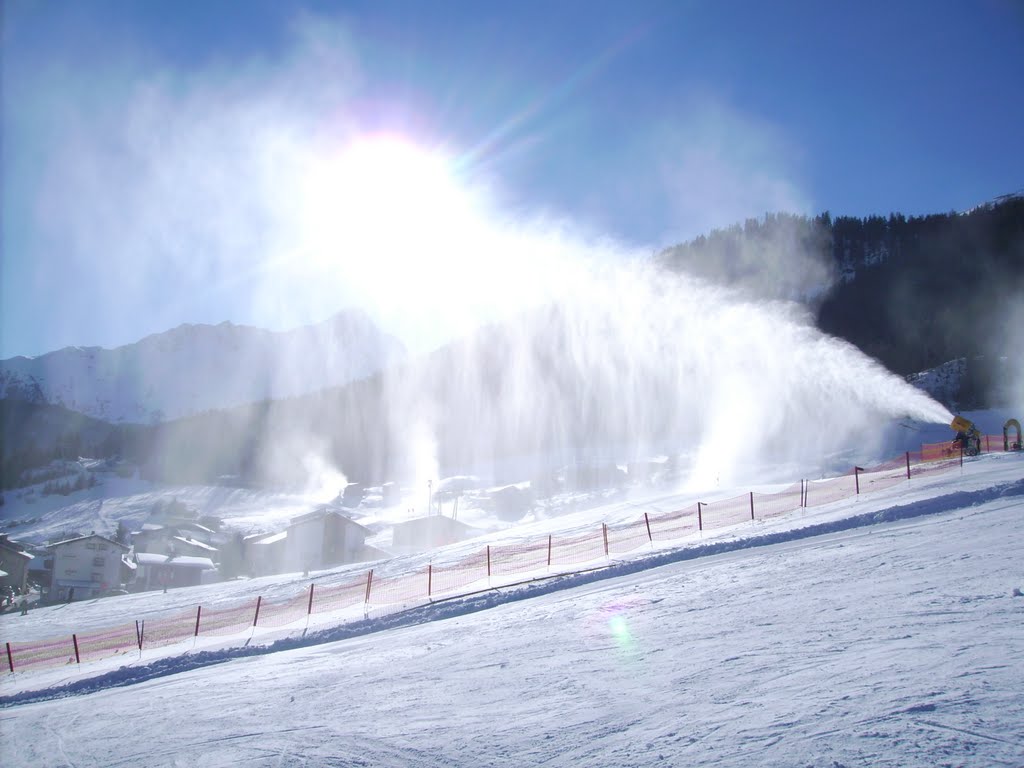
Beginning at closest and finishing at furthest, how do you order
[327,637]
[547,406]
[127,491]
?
[327,637] → [547,406] → [127,491]

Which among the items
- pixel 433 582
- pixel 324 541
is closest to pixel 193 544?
pixel 324 541

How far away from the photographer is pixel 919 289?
3280 inches

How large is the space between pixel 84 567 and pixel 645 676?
5830cm

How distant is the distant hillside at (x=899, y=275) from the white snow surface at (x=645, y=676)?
60.2 metres

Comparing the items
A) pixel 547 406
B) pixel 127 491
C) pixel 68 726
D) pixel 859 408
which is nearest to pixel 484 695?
pixel 68 726

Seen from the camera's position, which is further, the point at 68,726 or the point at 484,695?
the point at 68,726

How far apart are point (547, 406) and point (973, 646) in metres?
93.5

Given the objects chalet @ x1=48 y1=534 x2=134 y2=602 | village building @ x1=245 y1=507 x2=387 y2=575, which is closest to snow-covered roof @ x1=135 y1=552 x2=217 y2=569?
chalet @ x1=48 y1=534 x2=134 y2=602

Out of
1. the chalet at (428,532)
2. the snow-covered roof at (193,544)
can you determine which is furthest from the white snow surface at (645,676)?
the snow-covered roof at (193,544)

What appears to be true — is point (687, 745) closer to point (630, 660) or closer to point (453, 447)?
point (630, 660)

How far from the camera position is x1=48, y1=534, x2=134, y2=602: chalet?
167 ft

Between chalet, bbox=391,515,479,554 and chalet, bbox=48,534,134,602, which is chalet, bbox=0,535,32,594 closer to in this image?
chalet, bbox=48,534,134,602

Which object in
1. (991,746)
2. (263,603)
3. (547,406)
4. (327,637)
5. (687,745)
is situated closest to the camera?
(991,746)

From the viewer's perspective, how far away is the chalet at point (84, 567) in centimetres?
5078
